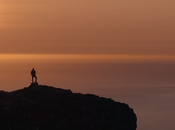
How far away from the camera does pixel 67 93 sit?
6862 cm

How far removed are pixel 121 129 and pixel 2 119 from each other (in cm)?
1467

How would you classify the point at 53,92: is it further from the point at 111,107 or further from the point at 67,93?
the point at 111,107

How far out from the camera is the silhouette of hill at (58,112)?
61438 mm

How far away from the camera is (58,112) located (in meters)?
63.4

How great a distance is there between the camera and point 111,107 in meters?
67.1

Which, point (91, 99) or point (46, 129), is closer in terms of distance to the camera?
point (46, 129)

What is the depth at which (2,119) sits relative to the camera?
62094mm

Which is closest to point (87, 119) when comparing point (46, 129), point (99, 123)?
point (99, 123)

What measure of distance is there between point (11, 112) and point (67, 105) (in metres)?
7.13

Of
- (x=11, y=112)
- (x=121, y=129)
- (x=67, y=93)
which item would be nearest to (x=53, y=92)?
(x=67, y=93)

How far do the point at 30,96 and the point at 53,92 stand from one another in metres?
3.21

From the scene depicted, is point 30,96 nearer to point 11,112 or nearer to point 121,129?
point 11,112

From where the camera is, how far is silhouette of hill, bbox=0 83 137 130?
61.4 m

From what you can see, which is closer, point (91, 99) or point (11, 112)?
point (11, 112)
